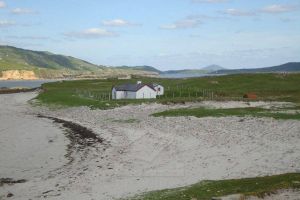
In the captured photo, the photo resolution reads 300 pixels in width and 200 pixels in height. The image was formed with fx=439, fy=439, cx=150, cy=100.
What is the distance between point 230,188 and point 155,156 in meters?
12.0

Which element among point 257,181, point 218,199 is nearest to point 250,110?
point 257,181

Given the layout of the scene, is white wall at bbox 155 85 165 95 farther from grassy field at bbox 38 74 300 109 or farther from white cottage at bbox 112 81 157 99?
white cottage at bbox 112 81 157 99

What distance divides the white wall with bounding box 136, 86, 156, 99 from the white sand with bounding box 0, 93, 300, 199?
31.9m

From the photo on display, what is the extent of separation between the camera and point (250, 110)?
5788 cm

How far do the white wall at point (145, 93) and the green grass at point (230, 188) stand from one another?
62007 millimetres

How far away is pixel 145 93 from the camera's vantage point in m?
84.3

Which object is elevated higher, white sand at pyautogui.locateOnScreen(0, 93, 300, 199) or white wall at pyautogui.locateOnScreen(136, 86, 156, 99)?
white wall at pyautogui.locateOnScreen(136, 86, 156, 99)

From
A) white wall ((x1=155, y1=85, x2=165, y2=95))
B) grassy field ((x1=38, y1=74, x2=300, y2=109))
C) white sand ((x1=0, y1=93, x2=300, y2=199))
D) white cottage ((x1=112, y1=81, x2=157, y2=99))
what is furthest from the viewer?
white wall ((x1=155, y1=85, x2=165, y2=95))

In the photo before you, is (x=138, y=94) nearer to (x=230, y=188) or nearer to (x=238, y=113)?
(x=238, y=113)

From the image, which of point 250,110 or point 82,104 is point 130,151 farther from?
point 82,104

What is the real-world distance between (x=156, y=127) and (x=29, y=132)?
13.7 metres

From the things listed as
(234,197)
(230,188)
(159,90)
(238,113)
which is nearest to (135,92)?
(159,90)

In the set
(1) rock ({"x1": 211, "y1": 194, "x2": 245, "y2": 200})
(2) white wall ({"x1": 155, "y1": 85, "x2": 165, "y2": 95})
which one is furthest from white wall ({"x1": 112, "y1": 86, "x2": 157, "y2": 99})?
(1) rock ({"x1": 211, "y1": 194, "x2": 245, "y2": 200})

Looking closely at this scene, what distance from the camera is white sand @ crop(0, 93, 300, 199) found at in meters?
23.5
